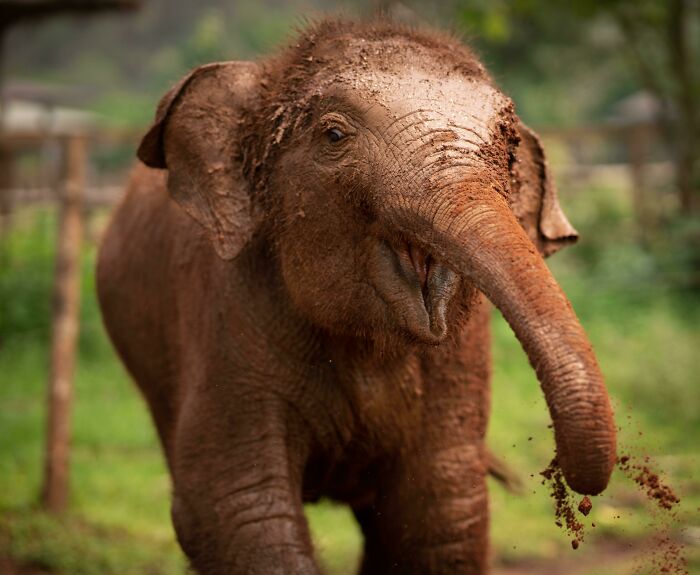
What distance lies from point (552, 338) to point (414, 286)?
0.62 meters

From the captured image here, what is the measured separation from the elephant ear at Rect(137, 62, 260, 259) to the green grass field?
108cm

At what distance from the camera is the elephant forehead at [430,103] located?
116 inches

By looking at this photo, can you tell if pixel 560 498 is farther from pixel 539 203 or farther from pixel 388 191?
pixel 539 203

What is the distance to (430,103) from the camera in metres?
3.00

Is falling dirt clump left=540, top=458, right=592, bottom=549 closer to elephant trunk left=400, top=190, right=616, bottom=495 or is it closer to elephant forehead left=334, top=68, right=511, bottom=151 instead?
elephant trunk left=400, top=190, right=616, bottom=495

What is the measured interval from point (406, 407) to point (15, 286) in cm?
814

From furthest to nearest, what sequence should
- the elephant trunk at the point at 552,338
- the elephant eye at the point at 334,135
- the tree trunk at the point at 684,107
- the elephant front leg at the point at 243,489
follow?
the tree trunk at the point at 684,107 < the elephant front leg at the point at 243,489 < the elephant eye at the point at 334,135 < the elephant trunk at the point at 552,338

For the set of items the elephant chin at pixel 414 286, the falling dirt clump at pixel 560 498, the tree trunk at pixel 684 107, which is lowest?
the falling dirt clump at pixel 560 498

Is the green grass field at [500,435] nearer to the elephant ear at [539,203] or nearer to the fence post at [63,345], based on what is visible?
the fence post at [63,345]

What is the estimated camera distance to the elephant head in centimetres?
248

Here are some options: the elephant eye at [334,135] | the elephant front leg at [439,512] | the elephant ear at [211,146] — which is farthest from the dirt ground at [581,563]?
the elephant eye at [334,135]

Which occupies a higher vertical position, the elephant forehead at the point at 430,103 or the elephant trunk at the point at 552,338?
the elephant forehead at the point at 430,103

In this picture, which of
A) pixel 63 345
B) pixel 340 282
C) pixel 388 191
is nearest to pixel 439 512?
A: pixel 340 282

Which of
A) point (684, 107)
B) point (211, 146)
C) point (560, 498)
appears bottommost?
point (560, 498)
